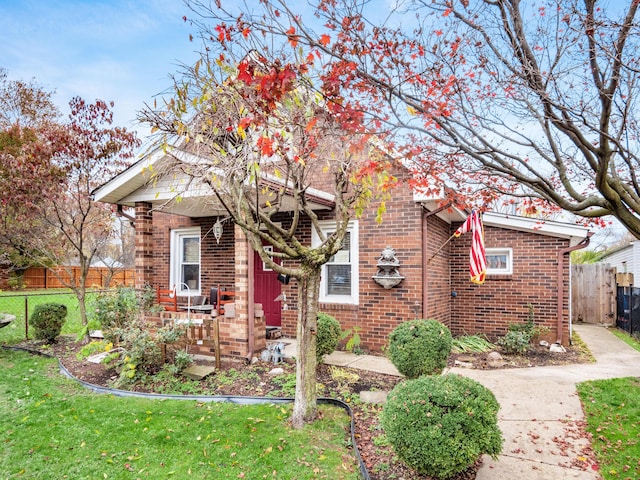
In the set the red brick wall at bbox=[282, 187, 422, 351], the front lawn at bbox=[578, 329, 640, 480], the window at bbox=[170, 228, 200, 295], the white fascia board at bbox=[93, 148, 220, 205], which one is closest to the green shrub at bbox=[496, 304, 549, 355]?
the front lawn at bbox=[578, 329, 640, 480]

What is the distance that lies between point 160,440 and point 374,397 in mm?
2682

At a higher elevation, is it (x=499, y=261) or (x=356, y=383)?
(x=499, y=261)

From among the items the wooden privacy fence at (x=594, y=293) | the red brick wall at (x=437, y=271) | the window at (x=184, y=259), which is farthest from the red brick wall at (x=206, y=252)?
the wooden privacy fence at (x=594, y=293)

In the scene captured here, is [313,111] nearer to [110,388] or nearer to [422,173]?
[422,173]

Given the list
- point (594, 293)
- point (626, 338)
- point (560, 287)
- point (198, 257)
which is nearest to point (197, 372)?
point (198, 257)

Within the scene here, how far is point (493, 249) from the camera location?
370 inches

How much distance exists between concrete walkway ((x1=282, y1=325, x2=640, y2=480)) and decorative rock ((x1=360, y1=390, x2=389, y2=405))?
1110 millimetres

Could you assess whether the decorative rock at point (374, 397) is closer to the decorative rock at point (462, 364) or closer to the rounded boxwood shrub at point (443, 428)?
the rounded boxwood shrub at point (443, 428)

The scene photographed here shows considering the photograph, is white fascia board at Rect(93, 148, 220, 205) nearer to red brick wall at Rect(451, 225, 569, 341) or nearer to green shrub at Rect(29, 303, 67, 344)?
green shrub at Rect(29, 303, 67, 344)

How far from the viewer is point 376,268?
26.6ft

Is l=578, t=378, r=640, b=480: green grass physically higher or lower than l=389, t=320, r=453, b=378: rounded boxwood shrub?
lower

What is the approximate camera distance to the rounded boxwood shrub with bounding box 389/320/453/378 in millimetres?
5316

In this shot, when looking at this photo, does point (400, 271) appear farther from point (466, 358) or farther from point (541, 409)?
point (541, 409)

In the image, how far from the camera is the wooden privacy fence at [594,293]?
12.8m
